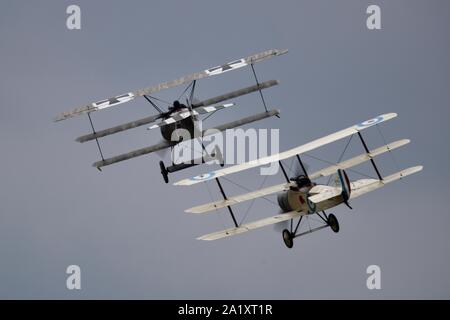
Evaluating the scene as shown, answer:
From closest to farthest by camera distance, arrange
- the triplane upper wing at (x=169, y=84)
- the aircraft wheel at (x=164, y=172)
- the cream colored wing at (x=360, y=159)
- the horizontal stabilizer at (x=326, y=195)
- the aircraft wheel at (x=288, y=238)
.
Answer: the horizontal stabilizer at (x=326, y=195) < the aircraft wheel at (x=288, y=238) < the cream colored wing at (x=360, y=159) < the aircraft wheel at (x=164, y=172) < the triplane upper wing at (x=169, y=84)

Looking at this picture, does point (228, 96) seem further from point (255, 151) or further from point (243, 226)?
→ point (243, 226)

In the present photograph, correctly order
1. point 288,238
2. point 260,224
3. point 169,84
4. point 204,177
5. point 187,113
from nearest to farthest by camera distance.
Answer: point 204,177, point 260,224, point 288,238, point 187,113, point 169,84

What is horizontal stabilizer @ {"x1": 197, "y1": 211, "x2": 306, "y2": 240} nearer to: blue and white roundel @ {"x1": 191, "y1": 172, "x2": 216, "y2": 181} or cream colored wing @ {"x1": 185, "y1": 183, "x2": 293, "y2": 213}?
cream colored wing @ {"x1": 185, "y1": 183, "x2": 293, "y2": 213}

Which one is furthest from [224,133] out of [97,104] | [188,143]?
[97,104]

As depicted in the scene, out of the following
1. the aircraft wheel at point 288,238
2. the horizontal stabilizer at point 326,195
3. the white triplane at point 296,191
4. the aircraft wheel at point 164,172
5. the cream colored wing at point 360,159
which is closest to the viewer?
the horizontal stabilizer at point 326,195

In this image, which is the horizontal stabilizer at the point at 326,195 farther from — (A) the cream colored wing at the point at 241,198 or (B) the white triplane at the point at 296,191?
(A) the cream colored wing at the point at 241,198

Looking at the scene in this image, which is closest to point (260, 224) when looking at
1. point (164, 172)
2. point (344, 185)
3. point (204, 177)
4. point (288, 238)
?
point (288, 238)

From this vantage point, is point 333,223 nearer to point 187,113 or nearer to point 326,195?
point 326,195

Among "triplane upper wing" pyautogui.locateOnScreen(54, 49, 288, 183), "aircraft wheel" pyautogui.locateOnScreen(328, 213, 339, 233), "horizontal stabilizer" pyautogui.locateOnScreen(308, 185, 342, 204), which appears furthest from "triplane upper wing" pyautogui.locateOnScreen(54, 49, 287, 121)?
"aircraft wheel" pyautogui.locateOnScreen(328, 213, 339, 233)

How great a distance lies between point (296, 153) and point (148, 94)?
6.91 metres

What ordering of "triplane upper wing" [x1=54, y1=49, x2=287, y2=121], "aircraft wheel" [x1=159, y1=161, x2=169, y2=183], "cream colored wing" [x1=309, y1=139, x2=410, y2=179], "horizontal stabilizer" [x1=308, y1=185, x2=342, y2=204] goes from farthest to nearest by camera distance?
"triplane upper wing" [x1=54, y1=49, x2=287, y2=121] < "aircraft wheel" [x1=159, y1=161, x2=169, y2=183] < "cream colored wing" [x1=309, y1=139, x2=410, y2=179] < "horizontal stabilizer" [x1=308, y1=185, x2=342, y2=204]

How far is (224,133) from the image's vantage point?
153 ft

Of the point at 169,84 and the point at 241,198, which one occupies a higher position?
the point at 169,84

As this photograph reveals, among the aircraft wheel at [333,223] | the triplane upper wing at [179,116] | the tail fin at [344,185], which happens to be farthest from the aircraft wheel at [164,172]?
→ the tail fin at [344,185]
